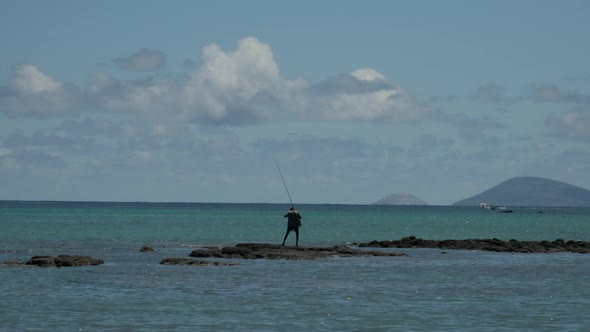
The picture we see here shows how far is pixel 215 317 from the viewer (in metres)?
29.2

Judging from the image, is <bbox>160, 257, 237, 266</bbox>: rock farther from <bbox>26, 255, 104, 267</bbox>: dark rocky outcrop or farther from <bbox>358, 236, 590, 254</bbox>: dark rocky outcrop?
<bbox>358, 236, 590, 254</bbox>: dark rocky outcrop

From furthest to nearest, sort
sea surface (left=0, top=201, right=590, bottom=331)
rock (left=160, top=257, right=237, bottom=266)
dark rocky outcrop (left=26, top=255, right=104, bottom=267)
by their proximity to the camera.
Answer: rock (left=160, top=257, right=237, bottom=266)
dark rocky outcrop (left=26, top=255, right=104, bottom=267)
sea surface (left=0, top=201, right=590, bottom=331)

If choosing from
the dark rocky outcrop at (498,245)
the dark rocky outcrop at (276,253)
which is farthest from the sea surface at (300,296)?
the dark rocky outcrop at (498,245)

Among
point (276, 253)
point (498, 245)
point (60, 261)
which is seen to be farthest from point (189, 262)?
point (498, 245)

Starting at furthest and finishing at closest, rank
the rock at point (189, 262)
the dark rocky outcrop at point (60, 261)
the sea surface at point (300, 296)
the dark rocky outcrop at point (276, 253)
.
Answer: the dark rocky outcrop at point (276, 253)
the rock at point (189, 262)
the dark rocky outcrop at point (60, 261)
the sea surface at point (300, 296)

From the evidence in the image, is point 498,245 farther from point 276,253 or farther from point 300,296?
point 300,296

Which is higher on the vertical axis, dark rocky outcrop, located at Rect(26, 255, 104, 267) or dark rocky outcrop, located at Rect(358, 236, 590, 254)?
dark rocky outcrop, located at Rect(358, 236, 590, 254)

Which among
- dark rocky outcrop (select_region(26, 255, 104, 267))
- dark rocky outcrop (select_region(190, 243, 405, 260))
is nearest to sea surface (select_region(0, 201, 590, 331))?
dark rocky outcrop (select_region(26, 255, 104, 267))

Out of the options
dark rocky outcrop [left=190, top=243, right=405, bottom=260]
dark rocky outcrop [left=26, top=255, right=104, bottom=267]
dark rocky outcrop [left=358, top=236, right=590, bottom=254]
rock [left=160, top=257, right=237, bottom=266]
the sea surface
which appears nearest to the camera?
the sea surface

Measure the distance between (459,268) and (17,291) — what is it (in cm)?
2160

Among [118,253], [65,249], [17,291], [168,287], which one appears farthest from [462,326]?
[65,249]

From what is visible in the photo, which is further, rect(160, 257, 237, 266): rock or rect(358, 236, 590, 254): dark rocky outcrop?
rect(358, 236, 590, 254): dark rocky outcrop

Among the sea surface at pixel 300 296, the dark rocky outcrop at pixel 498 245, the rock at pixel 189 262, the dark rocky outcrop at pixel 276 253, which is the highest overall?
the dark rocky outcrop at pixel 498 245

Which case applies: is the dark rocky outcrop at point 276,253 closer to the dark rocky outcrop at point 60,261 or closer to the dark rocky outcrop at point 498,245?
the dark rocky outcrop at point 60,261
